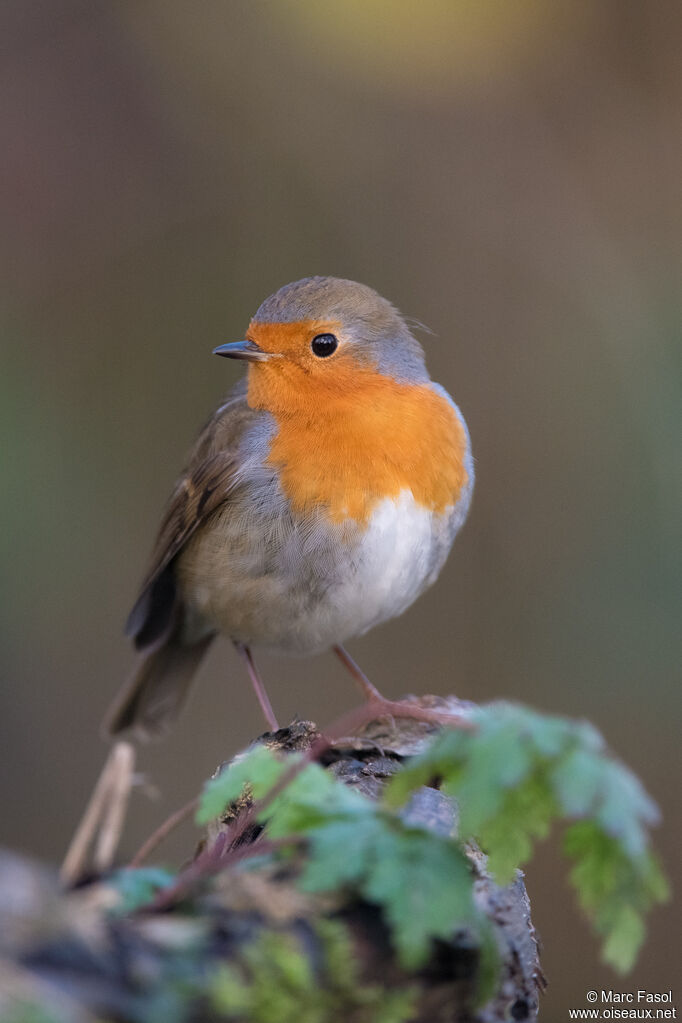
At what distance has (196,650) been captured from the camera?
4191 millimetres

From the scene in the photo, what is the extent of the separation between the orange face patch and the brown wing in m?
0.17

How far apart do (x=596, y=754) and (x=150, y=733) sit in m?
3.14

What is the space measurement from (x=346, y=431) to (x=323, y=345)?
29 centimetres

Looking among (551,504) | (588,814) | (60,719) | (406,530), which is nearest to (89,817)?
(588,814)

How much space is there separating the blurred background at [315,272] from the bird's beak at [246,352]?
2045mm

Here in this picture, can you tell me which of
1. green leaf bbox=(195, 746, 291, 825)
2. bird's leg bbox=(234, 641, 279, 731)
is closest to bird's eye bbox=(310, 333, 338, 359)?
bird's leg bbox=(234, 641, 279, 731)

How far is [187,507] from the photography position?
11.9 feet

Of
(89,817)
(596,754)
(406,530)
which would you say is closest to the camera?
(596,754)

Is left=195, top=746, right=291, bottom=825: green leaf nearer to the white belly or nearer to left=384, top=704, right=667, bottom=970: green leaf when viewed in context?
left=384, top=704, right=667, bottom=970: green leaf

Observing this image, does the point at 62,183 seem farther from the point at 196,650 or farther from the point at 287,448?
the point at 287,448

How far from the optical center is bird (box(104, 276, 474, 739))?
314 cm

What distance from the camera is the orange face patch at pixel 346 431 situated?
3.13 meters

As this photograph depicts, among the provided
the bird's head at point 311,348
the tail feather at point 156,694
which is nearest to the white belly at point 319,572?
the bird's head at point 311,348

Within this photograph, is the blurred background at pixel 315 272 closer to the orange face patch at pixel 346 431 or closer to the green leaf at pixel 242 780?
the orange face patch at pixel 346 431
